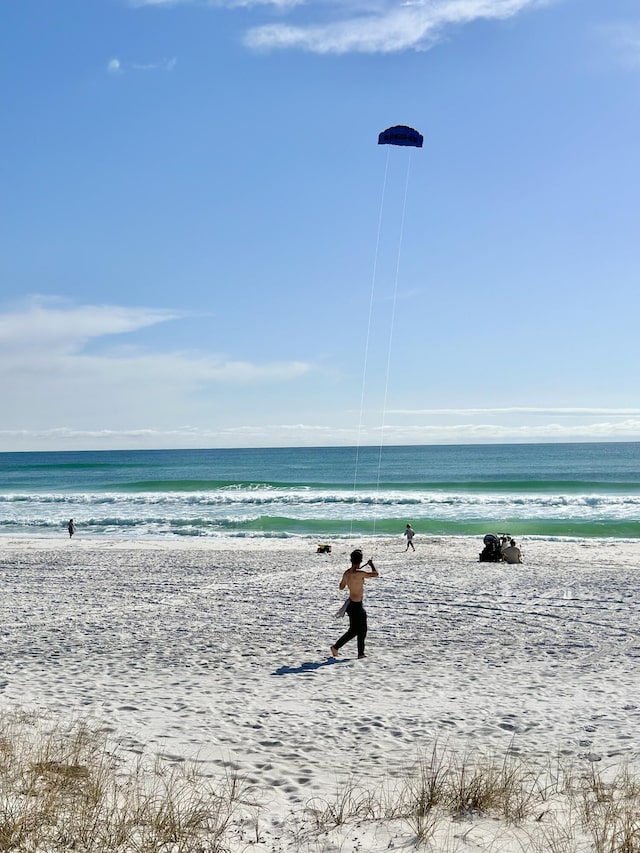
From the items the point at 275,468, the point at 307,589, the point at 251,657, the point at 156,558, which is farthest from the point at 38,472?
the point at 251,657

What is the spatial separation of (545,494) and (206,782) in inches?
2008

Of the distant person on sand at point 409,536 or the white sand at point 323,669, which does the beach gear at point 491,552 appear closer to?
the white sand at point 323,669

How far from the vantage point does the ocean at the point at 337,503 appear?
1428 inches

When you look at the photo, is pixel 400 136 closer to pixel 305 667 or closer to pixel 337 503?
pixel 305 667

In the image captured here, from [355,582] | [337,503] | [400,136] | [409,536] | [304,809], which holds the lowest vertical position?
[337,503]

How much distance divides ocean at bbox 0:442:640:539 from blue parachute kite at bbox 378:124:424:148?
20831 mm

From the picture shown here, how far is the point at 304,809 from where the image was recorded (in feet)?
17.3

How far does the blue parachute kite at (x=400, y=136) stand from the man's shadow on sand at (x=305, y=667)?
12.3m

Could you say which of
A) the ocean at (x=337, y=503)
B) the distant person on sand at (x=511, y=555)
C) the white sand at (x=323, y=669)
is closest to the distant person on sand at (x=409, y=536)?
the distant person on sand at (x=511, y=555)

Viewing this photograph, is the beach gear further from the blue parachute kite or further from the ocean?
the blue parachute kite

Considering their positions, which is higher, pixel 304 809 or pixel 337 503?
pixel 304 809

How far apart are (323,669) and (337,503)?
38.9 m

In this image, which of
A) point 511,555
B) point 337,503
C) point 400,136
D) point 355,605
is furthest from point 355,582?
point 337,503

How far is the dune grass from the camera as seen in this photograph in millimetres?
4344
